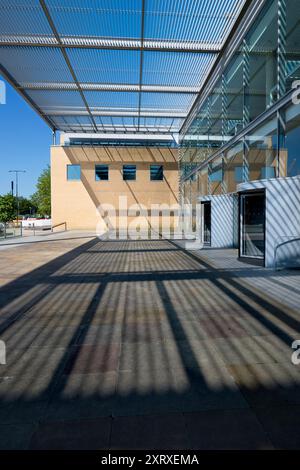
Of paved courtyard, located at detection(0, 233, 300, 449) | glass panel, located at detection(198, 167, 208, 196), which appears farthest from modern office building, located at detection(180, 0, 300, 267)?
paved courtyard, located at detection(0, 233, 300, 449)

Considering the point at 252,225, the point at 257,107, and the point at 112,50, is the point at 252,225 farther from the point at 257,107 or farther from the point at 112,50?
the point at 112,50

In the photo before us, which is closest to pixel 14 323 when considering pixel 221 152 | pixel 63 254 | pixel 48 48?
pixel 63 254

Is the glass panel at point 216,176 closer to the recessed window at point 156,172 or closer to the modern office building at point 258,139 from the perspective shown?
the modern office building at point 258,139

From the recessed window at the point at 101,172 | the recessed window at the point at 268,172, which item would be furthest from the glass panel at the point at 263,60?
the recessed window at the point at 101,172

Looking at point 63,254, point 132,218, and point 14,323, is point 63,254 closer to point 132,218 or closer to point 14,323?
point 14,323

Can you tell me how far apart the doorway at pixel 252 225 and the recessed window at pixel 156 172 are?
23.0 meters

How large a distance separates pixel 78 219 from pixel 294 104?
1053 inches

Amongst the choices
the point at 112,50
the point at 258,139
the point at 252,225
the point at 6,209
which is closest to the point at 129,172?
the point at 112,50

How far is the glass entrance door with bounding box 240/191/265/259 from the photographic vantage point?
11394 mm

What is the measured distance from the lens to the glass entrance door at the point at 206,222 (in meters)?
18.5

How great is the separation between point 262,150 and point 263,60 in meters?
3.67

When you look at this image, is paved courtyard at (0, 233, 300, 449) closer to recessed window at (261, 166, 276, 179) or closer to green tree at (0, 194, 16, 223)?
recessed window at (261, 166, 276, 179)

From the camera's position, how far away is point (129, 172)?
34.9 m

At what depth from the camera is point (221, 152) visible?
58.2ft
